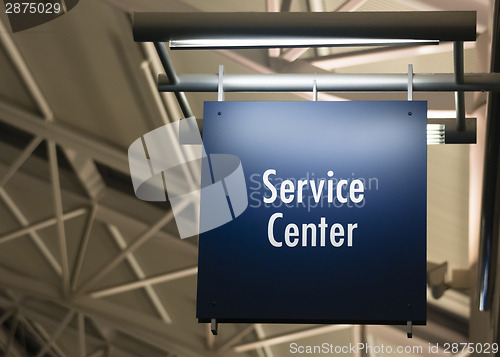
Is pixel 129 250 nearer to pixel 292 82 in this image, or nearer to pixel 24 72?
pixel 24 72

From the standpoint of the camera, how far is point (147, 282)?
501 inches

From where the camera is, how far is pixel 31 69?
10523 mm

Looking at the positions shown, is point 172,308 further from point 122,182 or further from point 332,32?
point 332,32

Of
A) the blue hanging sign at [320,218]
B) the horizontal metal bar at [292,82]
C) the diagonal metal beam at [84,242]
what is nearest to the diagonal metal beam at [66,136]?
the diagonal metal beam at [84,242]

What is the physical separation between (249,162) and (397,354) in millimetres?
8386

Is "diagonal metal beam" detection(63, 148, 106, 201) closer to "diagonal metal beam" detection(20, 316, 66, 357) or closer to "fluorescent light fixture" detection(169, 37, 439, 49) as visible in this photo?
"diagonal metal beam" detection(20, 316, 66, 357)

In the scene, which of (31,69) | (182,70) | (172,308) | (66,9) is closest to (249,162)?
(182,70)

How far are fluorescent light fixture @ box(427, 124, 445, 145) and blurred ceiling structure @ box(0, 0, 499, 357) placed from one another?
2222mm

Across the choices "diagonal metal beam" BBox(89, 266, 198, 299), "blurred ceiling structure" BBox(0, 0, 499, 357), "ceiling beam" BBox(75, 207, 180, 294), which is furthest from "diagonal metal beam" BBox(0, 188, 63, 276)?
"diagonal metal beam" BBox(89, 266, 198, 299)

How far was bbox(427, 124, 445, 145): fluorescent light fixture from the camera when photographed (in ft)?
15.7

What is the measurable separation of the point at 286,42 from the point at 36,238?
10543 millimetres

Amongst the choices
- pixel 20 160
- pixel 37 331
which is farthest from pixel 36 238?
pixel 37 331

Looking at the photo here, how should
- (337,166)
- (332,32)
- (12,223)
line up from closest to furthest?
(332,32) < (337,166) < (12,223)
